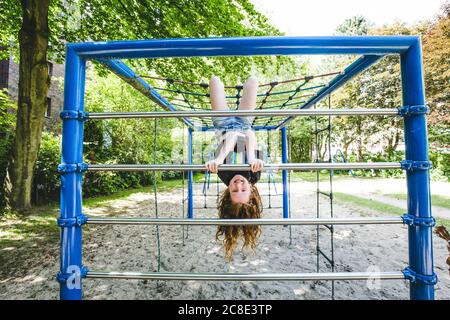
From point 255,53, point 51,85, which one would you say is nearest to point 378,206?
point 255,53

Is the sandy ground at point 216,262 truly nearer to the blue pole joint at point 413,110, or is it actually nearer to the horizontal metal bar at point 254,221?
the horizontal metal bar at point 254,221

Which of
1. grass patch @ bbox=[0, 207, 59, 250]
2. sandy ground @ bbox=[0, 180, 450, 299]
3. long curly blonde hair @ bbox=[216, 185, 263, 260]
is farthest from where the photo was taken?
grass patch @ bbox=[0, 207, 59, 250]

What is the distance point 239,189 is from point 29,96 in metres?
5.31

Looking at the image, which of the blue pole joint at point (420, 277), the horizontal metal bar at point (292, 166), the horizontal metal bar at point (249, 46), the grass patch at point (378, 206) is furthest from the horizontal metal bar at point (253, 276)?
the grass patch at point (378, 206)

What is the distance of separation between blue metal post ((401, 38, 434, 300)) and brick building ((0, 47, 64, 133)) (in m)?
11.8

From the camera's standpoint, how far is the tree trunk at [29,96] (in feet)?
16.4

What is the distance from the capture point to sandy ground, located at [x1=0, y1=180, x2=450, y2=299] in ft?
8.51

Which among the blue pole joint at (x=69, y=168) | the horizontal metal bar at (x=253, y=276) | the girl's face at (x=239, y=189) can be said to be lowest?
the horizontal metal bar at (x=253, y=276)

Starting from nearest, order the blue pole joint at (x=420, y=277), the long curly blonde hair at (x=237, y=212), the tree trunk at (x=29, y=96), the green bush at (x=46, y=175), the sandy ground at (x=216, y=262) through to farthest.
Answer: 1. the blue pole joint at (x=420, y=277)
2. the long curly blonde hair at (x=237, y=212)
3. the sandy ground at (x=216, y=262)
4. the tree trunk at (x=29, y=96)
5. the green bush at (x=46, y=175)

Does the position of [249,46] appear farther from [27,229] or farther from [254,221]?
[27,229]

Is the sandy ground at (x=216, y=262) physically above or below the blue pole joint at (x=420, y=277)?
below

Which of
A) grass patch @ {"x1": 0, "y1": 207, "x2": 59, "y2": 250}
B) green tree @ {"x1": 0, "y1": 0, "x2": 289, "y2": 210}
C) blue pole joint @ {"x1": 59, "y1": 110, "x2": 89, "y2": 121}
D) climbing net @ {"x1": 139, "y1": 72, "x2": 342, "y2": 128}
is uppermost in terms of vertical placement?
green tree @ {"x1": 0, "y1": 0, "x2": 289, "y2": 210}

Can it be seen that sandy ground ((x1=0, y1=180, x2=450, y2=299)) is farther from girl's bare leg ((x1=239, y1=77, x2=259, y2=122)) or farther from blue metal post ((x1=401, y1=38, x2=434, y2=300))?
girl's bare leg ((x1=239, y1=77, x2=259, y2=122))

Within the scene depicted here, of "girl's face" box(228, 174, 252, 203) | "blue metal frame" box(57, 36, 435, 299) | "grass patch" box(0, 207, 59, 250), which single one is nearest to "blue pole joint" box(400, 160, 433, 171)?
"blue metal frame" box(57, 36, 435, 299)
